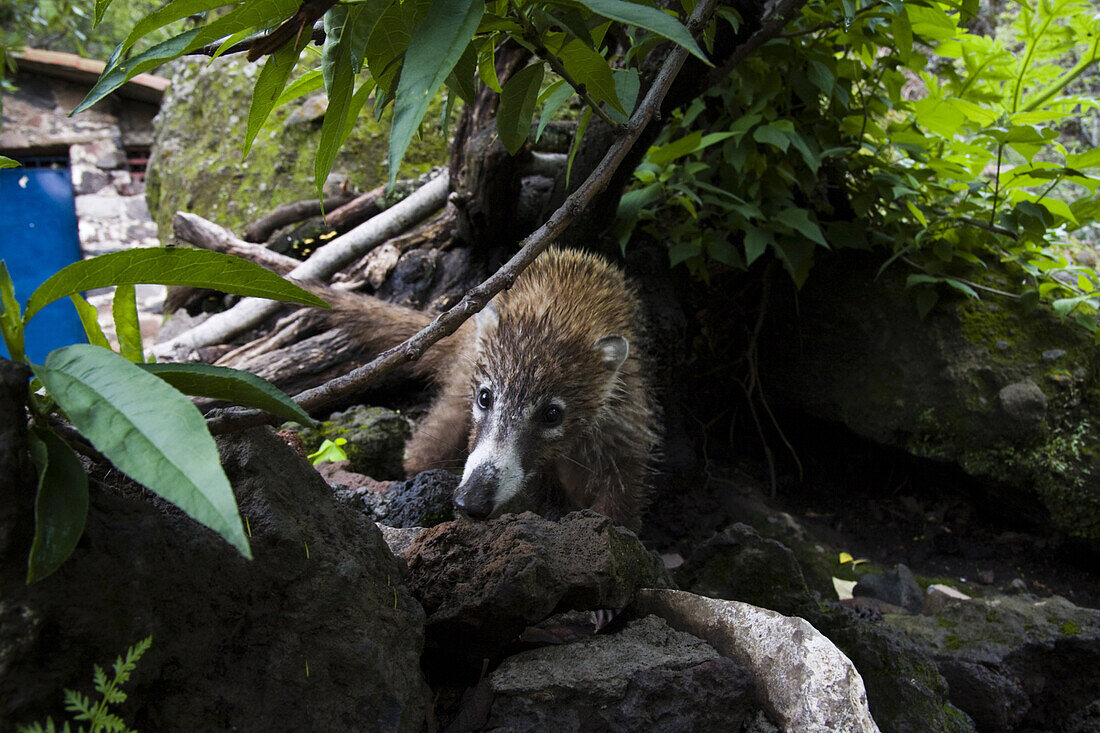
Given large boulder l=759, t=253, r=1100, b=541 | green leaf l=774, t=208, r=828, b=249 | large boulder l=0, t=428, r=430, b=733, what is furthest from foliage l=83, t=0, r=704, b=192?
large boulder l=759, t=253, r=1100, b=541

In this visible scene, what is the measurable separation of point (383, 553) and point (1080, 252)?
6.01 metres

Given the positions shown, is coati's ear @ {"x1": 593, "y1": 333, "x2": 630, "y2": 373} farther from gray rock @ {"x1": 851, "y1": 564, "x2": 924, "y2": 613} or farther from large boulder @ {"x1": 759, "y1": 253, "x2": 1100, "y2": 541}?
gray rock @ {"x1": 851, "y1": 564, "x2": 924, "y2": 613}

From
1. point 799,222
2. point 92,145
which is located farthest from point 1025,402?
point 92,145

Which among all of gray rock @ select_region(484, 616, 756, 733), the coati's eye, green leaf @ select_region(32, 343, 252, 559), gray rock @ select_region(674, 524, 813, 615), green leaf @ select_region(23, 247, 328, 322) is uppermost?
green leaf @ select_region(23, 247, 328, 322)

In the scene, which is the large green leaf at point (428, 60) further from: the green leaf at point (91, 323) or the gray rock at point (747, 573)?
the gray rock at point (747, 573)

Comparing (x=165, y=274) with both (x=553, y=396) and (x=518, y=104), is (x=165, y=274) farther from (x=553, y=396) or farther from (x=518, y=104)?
(x=553, y=396)

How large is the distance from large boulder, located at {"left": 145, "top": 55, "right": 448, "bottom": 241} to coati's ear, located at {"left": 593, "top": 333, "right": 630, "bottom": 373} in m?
2.41

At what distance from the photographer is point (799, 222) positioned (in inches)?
129

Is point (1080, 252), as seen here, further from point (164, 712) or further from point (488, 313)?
point (164, 712)

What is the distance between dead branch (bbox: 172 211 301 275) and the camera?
389 cm

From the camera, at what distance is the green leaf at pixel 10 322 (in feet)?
3.33

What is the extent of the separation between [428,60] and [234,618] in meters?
0.93

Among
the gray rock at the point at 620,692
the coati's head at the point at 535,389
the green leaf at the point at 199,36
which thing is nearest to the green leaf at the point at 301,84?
the green leaf at the point at 199,36

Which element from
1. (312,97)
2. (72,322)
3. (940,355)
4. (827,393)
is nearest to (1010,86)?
(940,355)
